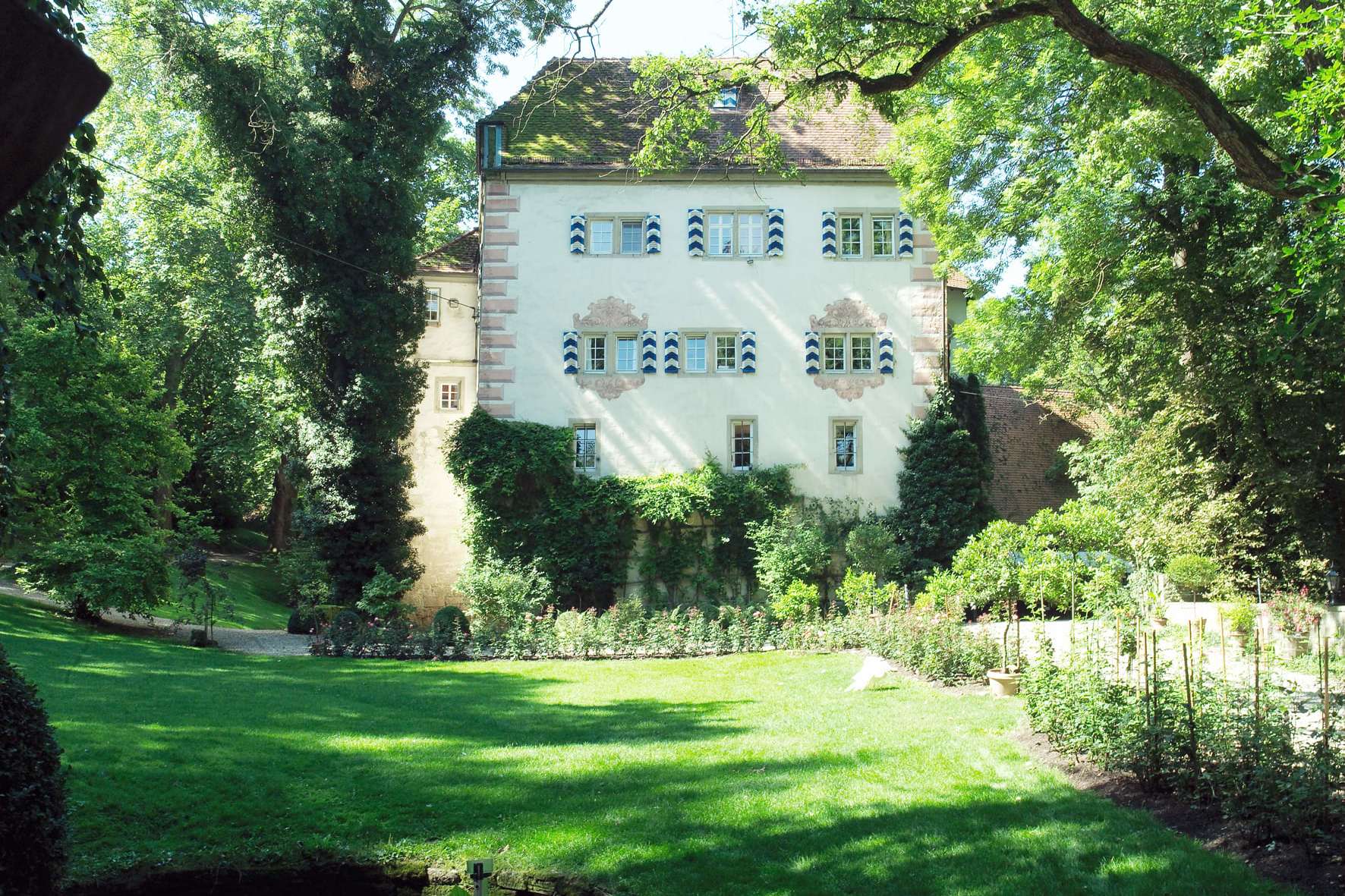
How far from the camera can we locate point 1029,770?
7.80m

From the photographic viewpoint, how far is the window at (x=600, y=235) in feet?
82.5

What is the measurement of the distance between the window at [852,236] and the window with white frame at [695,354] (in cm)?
388

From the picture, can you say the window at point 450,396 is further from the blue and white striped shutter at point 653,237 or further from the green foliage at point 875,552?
the green foliage at point 875,552

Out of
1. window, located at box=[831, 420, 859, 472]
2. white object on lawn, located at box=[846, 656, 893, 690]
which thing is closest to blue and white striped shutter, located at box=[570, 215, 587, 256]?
window, located at box=[831, 420, 859, 472]

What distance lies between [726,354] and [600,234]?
13.2ft

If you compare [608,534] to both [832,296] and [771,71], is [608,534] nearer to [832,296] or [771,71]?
[832,296]

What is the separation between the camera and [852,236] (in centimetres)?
2528

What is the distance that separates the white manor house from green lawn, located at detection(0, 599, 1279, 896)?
41.8 ft

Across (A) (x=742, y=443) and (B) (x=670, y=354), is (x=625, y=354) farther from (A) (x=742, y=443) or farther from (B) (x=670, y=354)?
(A) (x=742, y=443)

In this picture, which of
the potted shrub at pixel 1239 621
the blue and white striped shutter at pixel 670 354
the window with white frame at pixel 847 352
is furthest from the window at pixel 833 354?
the potted shrub at pixel 1239 621

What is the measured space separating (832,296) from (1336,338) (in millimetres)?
12479

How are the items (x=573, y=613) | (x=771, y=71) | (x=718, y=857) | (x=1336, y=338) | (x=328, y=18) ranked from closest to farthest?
(x=718, y=857) → (x=771, y=71) → (x=1336, y=338) → (x=573, y=613) → (x=328, y=18)

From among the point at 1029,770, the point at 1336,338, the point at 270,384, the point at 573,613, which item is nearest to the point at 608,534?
the point at 573,613

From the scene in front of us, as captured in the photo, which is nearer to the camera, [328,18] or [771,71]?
[771,71]
